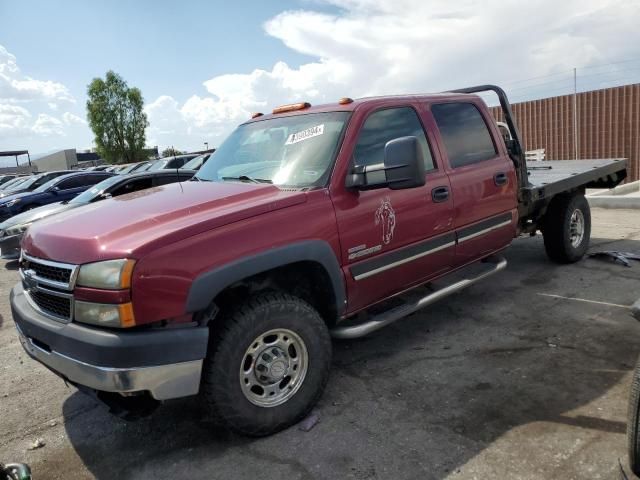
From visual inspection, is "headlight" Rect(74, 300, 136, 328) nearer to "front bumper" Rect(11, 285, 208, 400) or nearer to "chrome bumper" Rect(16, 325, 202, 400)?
"front bumper" Rect(11, 285, 208, 400)

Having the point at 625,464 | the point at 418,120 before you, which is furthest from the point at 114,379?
the point at 418,120

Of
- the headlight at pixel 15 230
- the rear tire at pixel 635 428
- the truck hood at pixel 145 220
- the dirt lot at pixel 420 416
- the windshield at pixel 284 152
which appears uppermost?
the windshield at pixel 284 152

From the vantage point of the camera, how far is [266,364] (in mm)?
2830

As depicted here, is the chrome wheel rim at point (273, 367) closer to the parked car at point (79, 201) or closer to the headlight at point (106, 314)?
the headlight at point (106, 314)

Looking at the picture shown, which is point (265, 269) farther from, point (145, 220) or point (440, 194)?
point (440, 194)

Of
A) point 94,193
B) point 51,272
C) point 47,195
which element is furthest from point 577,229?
point 47,195

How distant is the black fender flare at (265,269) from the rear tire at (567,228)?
11.8 ft

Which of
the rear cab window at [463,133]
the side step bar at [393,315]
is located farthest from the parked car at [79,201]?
the side step bar at [393,315]

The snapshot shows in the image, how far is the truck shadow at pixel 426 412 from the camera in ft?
8.69

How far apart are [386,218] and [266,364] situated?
128cm

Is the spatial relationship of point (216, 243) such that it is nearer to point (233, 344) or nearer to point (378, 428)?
point (233, 344)

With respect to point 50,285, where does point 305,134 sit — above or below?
above

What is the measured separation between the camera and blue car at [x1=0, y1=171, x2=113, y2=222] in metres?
11.4

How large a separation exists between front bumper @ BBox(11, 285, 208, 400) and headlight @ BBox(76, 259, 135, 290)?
231 mm
